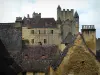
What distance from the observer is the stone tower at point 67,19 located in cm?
11256

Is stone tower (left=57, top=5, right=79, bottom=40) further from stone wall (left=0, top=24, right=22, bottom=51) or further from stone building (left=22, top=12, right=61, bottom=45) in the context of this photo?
stone wall (left=0, top=24, right=22, bottom=51)

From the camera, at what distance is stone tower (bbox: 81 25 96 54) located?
107ft

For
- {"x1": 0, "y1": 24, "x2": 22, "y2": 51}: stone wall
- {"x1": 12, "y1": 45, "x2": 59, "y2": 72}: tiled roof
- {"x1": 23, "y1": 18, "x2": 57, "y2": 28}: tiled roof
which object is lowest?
{"x1": 12, "y1": 45, "x2": 59, "y2": 72}: tiled roof

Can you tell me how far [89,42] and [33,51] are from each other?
18.4 m

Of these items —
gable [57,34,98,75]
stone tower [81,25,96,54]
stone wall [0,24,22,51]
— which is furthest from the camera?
stone wall [0,24,22,51]

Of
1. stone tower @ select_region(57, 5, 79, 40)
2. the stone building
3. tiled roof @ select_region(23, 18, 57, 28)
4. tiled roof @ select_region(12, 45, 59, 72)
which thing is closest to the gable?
tiled roof @ select_region(12, 45, 59, 72)

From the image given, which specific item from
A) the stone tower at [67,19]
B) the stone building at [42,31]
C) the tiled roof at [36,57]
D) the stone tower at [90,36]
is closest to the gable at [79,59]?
the stone tower at [90,36]

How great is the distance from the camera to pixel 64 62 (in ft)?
103

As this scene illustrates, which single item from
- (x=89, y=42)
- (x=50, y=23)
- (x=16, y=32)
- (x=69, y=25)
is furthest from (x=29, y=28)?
(x=89, y=42)

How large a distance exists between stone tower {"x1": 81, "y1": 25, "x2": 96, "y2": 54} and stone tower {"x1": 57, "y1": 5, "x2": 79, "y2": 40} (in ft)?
249

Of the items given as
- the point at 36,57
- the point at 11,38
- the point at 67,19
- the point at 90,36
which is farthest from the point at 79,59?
the point at 67,19

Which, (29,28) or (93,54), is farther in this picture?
(29,28)

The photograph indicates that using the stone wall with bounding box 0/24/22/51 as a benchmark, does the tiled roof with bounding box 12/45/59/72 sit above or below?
below

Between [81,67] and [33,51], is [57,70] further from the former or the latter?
[33,51]
